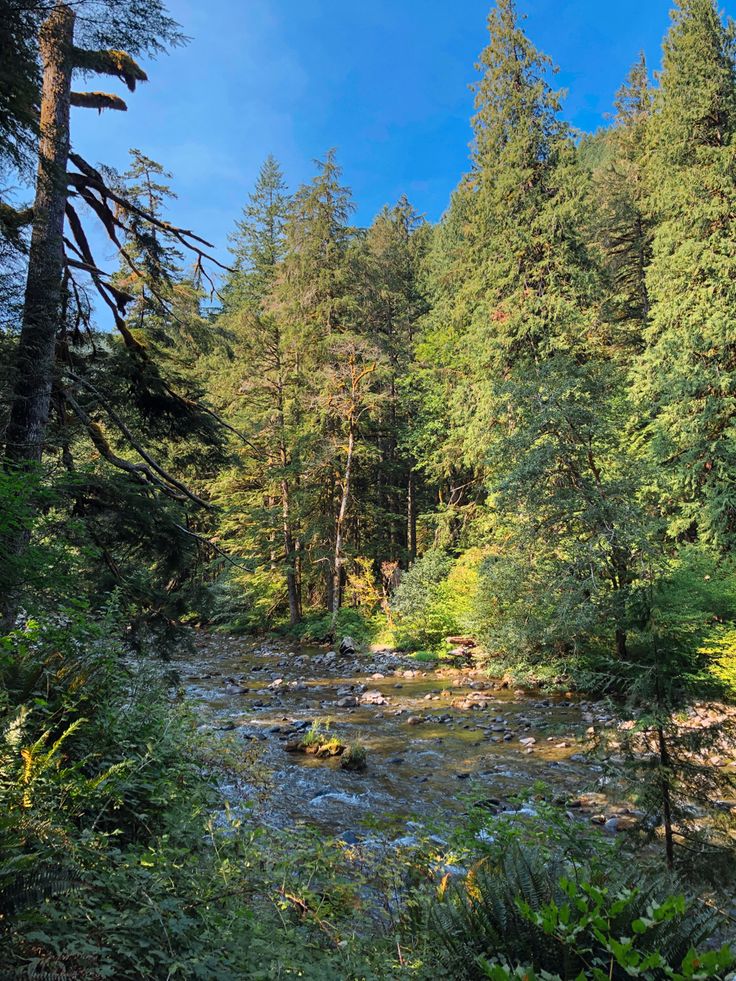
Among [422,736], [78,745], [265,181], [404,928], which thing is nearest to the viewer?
[404,928]

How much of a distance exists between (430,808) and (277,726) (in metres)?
3.90

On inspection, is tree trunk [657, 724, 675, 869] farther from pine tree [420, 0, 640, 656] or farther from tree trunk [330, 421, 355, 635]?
tree trunk [330, 421, 355, 635]

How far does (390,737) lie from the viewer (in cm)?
857

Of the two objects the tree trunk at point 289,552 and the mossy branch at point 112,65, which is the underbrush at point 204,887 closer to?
the mossy branch at point 112,65

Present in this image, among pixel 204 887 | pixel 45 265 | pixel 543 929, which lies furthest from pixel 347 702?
pixel 543 929

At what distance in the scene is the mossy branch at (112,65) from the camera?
5.34m

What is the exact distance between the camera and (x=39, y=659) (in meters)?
3.72

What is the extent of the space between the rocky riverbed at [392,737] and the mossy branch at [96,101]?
7959mm

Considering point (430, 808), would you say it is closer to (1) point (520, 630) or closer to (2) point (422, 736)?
(2) point (422, 736)

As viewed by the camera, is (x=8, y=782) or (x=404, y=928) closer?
(x=8, y=782)

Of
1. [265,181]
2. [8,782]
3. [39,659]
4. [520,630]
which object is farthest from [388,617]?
[265,181]

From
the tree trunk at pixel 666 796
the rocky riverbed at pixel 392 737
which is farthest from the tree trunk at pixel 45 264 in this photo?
the tree trunk at pixel 666 796

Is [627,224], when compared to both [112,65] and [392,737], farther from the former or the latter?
[392,737]

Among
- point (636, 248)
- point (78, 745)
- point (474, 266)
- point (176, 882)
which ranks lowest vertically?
point (176, 882)
